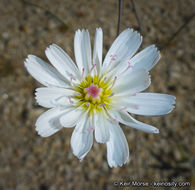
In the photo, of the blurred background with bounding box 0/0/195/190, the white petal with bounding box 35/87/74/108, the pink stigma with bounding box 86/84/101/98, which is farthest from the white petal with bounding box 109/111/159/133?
the blurred background with bounding box 0/0/195/190

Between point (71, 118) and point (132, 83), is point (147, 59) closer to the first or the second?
point (132, 83)

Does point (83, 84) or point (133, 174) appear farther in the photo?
point (133, 174)

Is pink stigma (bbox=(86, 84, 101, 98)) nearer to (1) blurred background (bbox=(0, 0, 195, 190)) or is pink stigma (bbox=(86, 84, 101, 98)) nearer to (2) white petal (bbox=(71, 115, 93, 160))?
(2) white petal (bbox=(71, 115, 93, 160))

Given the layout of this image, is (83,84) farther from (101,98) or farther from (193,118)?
(193,118)

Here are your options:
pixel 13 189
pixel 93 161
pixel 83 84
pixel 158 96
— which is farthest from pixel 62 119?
pixel 13 189

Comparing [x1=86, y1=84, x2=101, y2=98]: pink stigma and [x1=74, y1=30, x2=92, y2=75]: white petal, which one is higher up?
[x1=74, y1=30, x2=92, y2=75]: white petal
